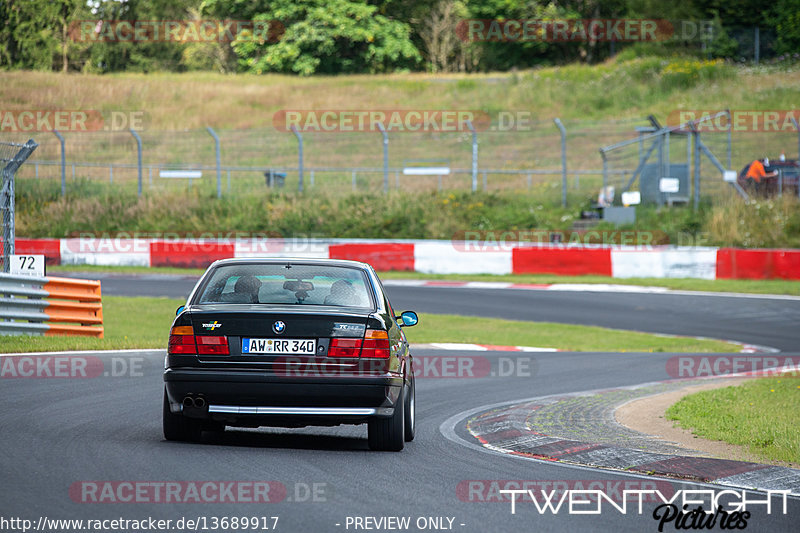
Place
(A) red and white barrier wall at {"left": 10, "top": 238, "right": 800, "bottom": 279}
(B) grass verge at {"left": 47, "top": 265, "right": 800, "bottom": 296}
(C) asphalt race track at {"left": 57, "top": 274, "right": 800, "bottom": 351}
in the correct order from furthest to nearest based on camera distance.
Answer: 1. (A) red and white barrier wall at {"left": 10, "top": 238, "right": 800, "bottom": 279}
2. (B) grass verge at {"left": 47, "top": 265, "right": 800, "bottom": 296}
3. (C) asphalt race track at {"left": 57, "top": 274, "right": 800, "bottom": 351}

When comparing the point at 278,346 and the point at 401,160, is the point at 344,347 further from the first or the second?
the point at 401,160

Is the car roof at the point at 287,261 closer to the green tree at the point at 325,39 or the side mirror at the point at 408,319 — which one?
the side mirror at the point at 408,319

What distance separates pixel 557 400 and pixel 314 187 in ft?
72.9

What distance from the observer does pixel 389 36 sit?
63094 mm

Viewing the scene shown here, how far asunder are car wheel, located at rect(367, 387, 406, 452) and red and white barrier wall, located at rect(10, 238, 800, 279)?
16458 millimetres

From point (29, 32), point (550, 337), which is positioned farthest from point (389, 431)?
point (29, 32)

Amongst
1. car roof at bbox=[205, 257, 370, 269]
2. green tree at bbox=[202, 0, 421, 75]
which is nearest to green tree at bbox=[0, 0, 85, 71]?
green tree at bbox=[202, 0, 421, 75]

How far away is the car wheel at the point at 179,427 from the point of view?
7.88m

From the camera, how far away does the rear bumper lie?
293 inches

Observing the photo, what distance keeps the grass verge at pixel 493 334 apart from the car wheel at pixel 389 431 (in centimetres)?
827

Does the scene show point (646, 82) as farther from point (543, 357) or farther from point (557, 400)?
point (557, 400)

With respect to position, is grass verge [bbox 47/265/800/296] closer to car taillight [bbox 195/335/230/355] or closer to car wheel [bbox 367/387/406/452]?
car wheel [bbox 367/387/406/452]

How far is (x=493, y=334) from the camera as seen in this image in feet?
62.5

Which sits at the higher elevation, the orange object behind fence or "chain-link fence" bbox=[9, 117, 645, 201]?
"chain-link fence" bbox=[9, 117, 645, 201]
